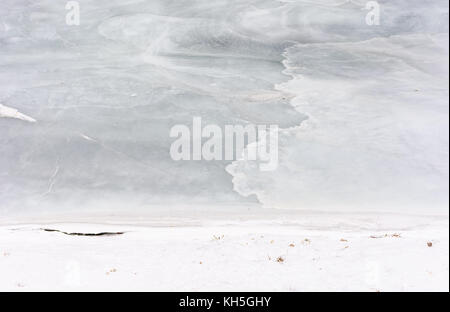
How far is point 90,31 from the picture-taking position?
24.8ft

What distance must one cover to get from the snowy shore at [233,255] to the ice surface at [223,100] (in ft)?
1.09

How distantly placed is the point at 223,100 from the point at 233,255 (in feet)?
9.07

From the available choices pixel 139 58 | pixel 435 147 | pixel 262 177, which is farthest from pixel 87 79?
pixel 435 147

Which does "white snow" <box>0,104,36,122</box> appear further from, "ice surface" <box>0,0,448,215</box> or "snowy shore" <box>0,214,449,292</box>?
"snowy shore" <box>0,214,449,292</box>

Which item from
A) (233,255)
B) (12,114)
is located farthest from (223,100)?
(233,255)

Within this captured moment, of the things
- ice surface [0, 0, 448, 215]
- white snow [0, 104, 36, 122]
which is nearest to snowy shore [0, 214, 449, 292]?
ice surface [0, 0, 448, 215]

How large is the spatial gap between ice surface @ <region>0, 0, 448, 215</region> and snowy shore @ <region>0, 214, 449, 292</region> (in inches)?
13.1

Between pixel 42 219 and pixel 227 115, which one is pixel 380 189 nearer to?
pixel 227 115

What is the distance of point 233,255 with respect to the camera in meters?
3.88

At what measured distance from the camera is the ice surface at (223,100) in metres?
5.04

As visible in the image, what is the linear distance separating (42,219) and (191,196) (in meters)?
1.42

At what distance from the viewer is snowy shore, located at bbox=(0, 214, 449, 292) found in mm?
3459

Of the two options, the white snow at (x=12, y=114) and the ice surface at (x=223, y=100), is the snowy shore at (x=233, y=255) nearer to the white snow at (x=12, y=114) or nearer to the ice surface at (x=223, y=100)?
Result: the ice surface at (x=223, y=100)

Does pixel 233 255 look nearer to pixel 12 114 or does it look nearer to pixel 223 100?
pixel 223 100
